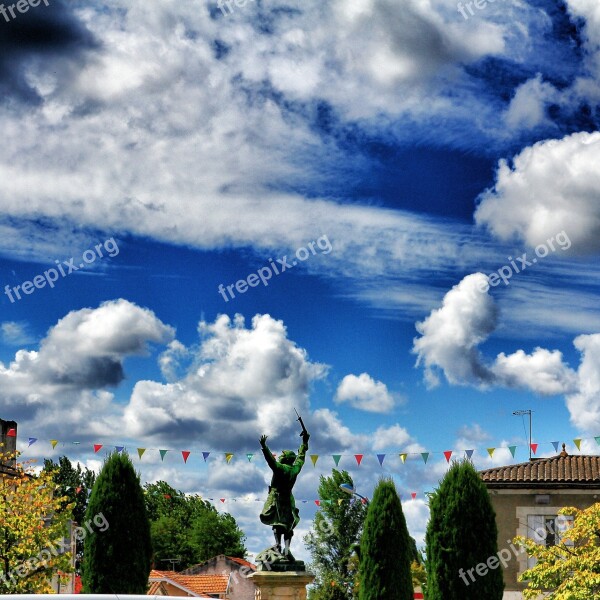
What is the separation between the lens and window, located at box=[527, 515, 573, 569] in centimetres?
3052

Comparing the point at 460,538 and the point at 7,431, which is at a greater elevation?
the point at 7,431

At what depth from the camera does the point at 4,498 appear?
93.3 ft

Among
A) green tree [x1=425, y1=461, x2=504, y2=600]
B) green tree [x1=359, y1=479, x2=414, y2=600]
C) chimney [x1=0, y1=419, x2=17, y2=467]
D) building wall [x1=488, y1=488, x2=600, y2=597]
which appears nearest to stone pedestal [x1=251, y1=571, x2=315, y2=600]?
green tree [x1=425, y1=461, x2=504, y2=600]

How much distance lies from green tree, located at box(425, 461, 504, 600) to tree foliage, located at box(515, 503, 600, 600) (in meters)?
2.22

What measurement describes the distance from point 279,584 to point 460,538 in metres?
6.19

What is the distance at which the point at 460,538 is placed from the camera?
24.9 meters

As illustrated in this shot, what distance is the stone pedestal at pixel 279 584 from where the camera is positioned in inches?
824

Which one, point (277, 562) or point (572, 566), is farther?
point (572, 566)

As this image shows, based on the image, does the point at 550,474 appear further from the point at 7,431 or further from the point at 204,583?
the point at 204,583

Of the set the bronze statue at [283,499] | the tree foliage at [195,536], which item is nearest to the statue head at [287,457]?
the bronze statue at [283,499]

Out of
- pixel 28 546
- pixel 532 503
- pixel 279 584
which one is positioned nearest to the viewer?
pixel 279 584

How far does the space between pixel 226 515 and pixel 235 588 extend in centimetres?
2512

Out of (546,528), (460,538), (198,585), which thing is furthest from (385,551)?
(198,585)

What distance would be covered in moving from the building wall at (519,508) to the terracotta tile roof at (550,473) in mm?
286
